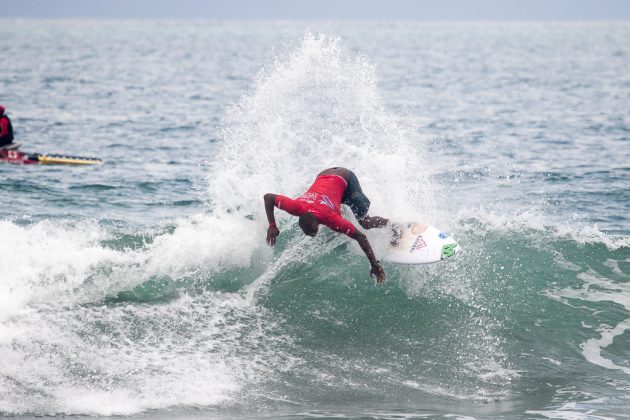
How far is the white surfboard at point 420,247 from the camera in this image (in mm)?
12164

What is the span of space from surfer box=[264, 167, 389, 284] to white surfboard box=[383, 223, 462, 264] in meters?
0.39

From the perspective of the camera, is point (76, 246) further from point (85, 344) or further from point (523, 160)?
point (523, 160)

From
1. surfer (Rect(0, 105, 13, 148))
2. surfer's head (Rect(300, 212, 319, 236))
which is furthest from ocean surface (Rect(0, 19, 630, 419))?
surfer's head (Rect(300, 212, 319, 236))

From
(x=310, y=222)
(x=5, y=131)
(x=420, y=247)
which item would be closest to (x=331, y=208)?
(x=310, y=222)

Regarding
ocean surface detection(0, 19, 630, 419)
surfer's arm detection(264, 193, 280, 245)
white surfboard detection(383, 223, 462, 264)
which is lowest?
ocean surface detection(0, 19, 630, 419)

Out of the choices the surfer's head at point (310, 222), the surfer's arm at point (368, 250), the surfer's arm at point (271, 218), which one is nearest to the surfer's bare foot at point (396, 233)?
the surfer's arm at point (368, 250)

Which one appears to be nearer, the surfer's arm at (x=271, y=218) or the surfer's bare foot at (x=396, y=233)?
the surfer's arm at (x=271, y=218)

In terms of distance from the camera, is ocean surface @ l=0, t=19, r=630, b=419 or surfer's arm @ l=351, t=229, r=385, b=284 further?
surfer's arm @ l=351, t=229, r=385, b=284

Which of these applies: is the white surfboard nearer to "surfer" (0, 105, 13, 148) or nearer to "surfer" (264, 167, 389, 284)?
"surfer" (264, 167, 389, 284)

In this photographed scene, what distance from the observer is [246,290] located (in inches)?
492

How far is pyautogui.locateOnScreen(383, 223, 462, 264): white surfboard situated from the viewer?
39.9ft

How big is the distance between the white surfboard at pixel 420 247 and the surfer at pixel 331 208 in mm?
391

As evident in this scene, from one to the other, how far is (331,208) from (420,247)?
1.56 metres

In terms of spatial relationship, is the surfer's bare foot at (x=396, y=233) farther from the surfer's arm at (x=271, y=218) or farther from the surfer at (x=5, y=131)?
the surfer at (x=5, y=131)
